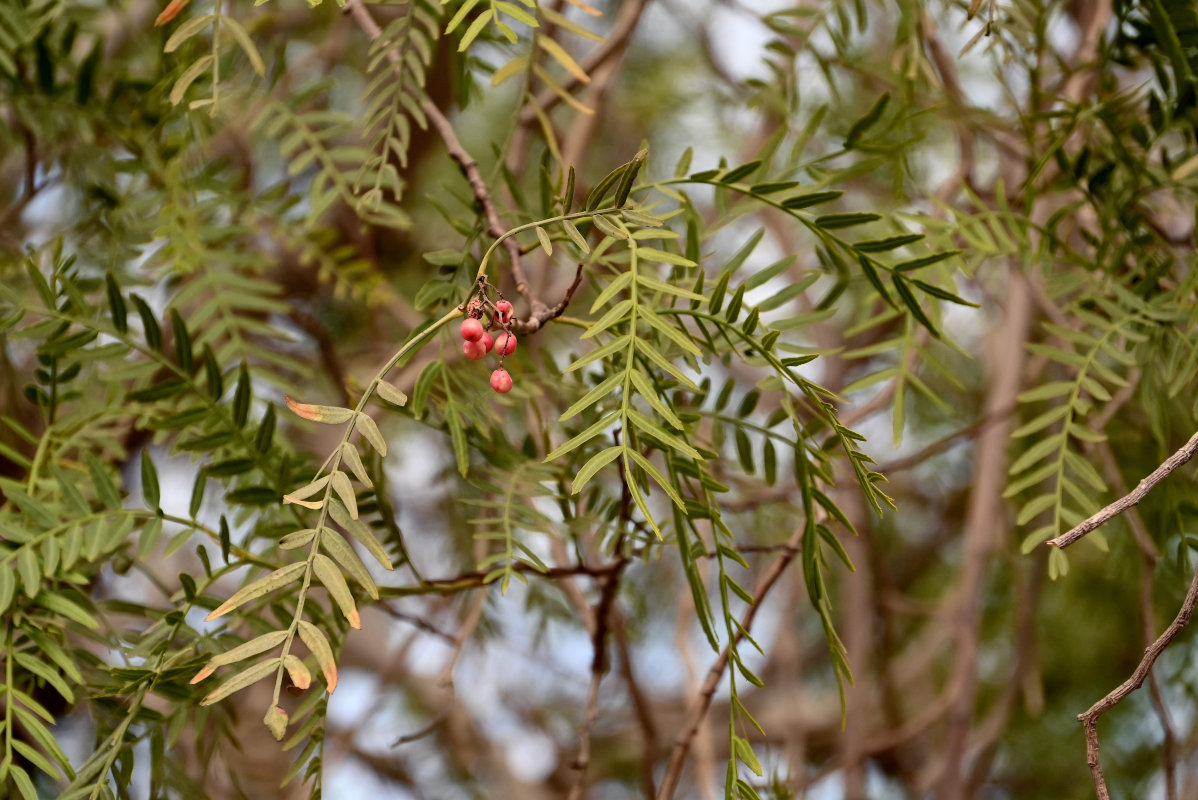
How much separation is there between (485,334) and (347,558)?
0.08 metres

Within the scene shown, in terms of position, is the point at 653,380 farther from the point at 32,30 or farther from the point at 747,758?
the point at 32,30

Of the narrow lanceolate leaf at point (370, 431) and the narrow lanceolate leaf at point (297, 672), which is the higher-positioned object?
the narrow lanceolate leaf at point (370, 431)

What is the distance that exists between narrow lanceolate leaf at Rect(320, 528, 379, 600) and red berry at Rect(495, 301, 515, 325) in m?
0.08

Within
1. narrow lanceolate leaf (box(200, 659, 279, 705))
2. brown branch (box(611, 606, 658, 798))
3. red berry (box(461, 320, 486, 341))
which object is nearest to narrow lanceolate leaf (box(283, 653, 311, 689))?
narrow lanceolate leaf (box(200, 659, 279, 705))

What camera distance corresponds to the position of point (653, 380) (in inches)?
14.2

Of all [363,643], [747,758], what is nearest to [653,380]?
[747,758]

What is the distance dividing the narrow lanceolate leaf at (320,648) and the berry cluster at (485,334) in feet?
0.30

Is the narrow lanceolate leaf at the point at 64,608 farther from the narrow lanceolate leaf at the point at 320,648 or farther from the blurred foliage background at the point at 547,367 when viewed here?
the narrow lanceolate leaf at the point at 320,648

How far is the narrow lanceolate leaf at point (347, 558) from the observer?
0.29m

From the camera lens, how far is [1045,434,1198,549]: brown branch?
289 mm

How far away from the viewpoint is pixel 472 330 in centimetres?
31

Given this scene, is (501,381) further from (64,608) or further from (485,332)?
(64,608)

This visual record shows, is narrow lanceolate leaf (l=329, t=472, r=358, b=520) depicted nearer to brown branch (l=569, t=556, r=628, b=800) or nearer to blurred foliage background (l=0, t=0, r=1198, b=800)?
blurred foliage background (l=0, t=0, r=1198, b=800)

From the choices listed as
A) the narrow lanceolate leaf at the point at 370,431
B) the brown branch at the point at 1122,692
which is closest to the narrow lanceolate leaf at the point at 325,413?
the narrow lanceolate leaf at the point at 370,431
